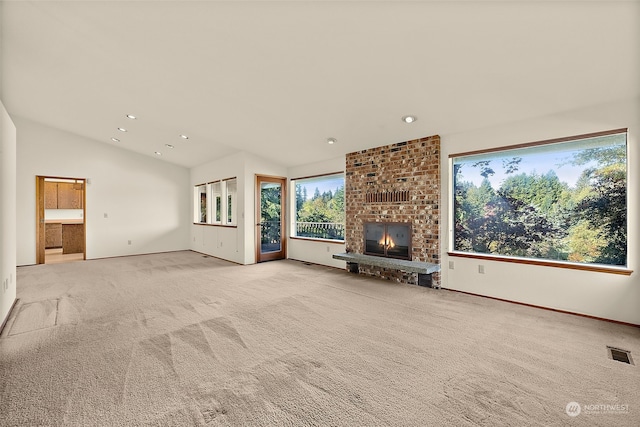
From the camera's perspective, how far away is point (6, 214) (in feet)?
10.8

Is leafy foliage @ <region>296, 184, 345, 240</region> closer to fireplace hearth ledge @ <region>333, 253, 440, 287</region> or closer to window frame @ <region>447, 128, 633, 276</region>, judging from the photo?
fireplace hearth ledge @ <region>333, 253, 440, 287</region>

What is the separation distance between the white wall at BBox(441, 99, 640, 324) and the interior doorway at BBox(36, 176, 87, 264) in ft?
28.6

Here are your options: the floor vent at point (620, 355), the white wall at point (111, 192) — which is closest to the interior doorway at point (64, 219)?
the white wall at point (111, 192)

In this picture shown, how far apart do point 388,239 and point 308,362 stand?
3.22 metres

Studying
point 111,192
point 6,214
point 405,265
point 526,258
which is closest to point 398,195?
point 405,265

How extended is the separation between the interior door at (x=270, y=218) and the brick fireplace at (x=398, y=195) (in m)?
2.09

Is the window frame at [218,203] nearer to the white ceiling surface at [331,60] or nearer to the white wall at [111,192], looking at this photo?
the white wall at [111,192]

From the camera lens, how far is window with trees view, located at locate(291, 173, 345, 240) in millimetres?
6332

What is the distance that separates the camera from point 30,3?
269 centimetres

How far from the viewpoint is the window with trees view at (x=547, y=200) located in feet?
10.5

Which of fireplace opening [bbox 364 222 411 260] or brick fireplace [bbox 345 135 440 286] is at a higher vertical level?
brick fireplace [bbox 345 135 440 286]

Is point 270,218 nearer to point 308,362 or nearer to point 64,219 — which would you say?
point 308,362

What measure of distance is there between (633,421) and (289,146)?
17.9 feet

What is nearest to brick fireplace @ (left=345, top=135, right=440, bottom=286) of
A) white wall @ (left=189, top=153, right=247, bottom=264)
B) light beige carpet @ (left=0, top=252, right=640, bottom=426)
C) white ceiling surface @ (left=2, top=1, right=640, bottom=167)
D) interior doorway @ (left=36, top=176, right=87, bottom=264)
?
white ceiling surface @ (left=2, top=1, right=640, bottom=167)
